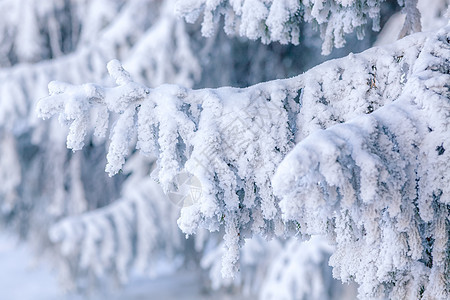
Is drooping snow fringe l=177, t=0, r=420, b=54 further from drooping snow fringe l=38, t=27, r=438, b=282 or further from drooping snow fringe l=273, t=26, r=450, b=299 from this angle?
drooping snow fringe l=273, t=26, r=450, b=299

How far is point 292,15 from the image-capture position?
5.95ft

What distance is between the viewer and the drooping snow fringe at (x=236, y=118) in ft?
4.87

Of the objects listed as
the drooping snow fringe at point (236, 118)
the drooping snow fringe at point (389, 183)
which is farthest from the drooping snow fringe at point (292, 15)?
the drooping snow fringe at point (389, 183)

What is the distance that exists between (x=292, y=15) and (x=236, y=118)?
52 cm

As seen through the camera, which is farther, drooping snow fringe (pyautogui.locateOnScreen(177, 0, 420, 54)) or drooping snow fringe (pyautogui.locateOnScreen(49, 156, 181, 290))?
drooping snow fringe (pyautogui.locateOnScreen(49, 156, 181, 290))

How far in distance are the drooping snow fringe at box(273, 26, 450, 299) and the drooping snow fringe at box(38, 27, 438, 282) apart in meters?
0.17

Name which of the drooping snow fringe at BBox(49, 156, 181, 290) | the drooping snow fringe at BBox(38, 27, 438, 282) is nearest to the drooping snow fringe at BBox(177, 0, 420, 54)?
the drooping snow fringe at BBox(38, 27, 438, 282)

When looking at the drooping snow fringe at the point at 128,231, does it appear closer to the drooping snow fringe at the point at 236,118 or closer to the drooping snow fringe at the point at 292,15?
the drooping snow fringe at the point at 292,15

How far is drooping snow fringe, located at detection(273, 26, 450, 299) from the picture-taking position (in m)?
1.13

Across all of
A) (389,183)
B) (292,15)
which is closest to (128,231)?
(292,15)

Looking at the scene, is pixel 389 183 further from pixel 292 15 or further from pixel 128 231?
pixel 128 231

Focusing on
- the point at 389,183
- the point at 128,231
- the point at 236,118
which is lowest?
the point at 128,231

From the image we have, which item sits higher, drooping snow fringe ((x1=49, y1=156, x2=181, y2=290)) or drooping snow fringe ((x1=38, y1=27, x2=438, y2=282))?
drooping snow fringe ((x1=38, y1=27, x2=438, y2=282))

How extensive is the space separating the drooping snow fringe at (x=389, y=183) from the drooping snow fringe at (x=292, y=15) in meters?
0.32
